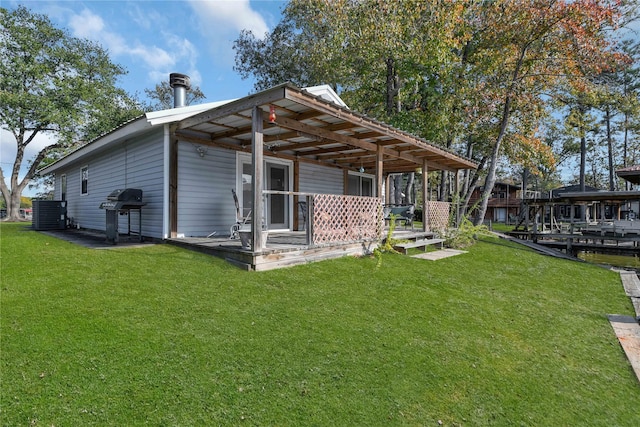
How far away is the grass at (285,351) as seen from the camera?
7.18ft

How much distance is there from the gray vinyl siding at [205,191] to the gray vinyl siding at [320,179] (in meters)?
2.43

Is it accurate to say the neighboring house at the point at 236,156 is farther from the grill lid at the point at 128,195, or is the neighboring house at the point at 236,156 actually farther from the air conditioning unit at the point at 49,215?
the air conditioning unit at the point at 49,215

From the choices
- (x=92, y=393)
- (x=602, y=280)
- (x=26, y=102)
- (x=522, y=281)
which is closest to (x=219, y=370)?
(x=92, y=393)

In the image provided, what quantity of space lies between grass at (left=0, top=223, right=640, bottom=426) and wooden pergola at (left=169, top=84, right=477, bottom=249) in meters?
1.70

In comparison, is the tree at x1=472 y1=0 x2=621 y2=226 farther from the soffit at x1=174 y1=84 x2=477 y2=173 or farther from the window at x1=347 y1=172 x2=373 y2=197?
the soffit at x1=174 y1=84 x2=477 y2=173

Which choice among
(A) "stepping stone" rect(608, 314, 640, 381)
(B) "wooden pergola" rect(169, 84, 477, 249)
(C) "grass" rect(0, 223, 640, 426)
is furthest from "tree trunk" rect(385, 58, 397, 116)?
(A) "stepping stone" rect(608, 314, 640, 381)

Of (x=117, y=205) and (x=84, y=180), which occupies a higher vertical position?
(x=84, y=180)

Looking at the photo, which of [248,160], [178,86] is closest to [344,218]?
[248,160]

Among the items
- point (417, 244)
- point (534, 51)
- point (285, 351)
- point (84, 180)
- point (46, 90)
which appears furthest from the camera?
point (46, 90)

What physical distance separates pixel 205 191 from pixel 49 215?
6.45 metres

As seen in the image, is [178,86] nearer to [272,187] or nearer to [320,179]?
[272,187]

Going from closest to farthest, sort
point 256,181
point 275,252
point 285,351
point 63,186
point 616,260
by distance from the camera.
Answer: point 285,351
point 256,181
point 275,252
point 63,186
point 616,260

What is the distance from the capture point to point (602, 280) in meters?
7.25

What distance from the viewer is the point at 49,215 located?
1056 cm
